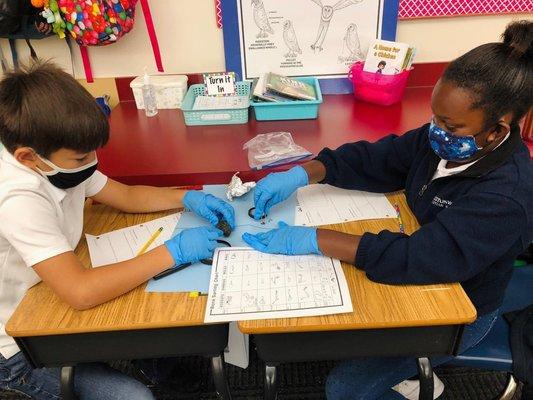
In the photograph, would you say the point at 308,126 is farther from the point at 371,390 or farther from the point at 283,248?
the point at 371,390

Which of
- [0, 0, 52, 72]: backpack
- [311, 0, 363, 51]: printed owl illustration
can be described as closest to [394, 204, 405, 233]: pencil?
[311, 0, 363, 51]: printed owl illustration

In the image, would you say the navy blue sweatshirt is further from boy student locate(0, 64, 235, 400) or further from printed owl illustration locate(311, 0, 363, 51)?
printed owl illustration locate(311, 0, 363, 51)

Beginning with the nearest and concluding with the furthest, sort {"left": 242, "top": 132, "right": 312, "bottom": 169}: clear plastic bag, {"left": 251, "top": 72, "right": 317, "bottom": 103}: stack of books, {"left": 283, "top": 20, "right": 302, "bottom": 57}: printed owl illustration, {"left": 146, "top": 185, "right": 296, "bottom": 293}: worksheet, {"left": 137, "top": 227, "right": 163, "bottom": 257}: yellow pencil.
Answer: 1. {"left": 146, "top": 185, "right": 296, "bottom": 293}: worksheet
2. {"left": 137, "top": 227, "right": 163, "bottom": 257}: yellow pencil
3. {"left": 242, "top": 132, "right": 312, "bottom": 169}: clear plastic bag
4. {"left": 251, "top": 72, "right": 317, "bottom": 103}: stack of books
5. {"left": 283, "top": 20, "right": 302, "bottom": 57}: printed owl illustration

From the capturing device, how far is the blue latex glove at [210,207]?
1003 millimetres

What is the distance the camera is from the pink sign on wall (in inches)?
58.8

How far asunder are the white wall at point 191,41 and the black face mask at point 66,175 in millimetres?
828

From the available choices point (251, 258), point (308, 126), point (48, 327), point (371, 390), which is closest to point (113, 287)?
point (48, 327)

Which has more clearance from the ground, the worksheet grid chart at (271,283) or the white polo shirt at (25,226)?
the white polo shirt at (25,226)

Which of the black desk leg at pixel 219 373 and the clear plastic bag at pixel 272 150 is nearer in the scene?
the black desk leg at pixel 219 373

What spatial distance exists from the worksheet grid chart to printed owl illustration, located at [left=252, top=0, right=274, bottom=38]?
957 mm

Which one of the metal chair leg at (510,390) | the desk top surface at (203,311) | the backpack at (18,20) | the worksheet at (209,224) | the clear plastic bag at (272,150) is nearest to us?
the desk top surface at (203,311)

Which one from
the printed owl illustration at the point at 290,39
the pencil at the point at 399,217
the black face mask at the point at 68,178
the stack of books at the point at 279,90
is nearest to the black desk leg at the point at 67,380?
the black face mask at the point at 68,178

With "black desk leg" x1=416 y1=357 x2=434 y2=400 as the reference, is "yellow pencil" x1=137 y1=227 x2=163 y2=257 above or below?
above

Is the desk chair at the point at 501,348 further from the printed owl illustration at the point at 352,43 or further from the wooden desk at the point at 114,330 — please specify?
the printed owl illustration at the point at 352,43
